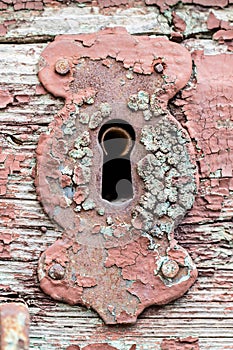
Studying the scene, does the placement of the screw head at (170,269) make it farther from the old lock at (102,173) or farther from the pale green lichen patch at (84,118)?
the pale green lichen patch at (84,118)

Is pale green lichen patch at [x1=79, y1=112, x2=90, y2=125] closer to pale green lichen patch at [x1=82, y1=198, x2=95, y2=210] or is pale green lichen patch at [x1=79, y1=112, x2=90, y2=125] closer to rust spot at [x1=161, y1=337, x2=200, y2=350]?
pale green lichen patch at [x1=82, y1=198, x2=95, y2=210]

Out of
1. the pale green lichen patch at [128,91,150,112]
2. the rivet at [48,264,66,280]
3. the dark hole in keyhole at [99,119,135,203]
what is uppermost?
the pale green lichen patch at [128,91,150,112]

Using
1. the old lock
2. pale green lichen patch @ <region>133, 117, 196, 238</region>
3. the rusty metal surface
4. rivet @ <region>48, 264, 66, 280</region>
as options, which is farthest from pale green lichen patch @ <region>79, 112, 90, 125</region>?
the rusty metal surface

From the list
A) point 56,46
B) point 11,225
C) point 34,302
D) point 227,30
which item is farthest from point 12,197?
point 227,30

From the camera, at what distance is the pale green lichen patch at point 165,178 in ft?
4.00

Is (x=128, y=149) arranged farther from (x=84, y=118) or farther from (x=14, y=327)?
(x=14, y=327)

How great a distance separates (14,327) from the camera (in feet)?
3.10

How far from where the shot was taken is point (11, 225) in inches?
48.6

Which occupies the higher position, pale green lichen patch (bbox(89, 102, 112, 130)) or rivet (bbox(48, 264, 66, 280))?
pale green lichen patch (bbox(89, 102, 112, 130))

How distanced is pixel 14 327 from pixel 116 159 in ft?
1.52

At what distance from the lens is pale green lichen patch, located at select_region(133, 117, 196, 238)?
1.22 m

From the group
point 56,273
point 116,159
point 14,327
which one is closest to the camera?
point 14,327

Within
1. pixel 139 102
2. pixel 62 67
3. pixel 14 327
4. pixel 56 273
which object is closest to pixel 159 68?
pixel 139 102

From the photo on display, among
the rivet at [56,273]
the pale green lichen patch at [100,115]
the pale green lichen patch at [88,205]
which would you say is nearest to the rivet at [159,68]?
the pale green lichen patch at [100,115]
